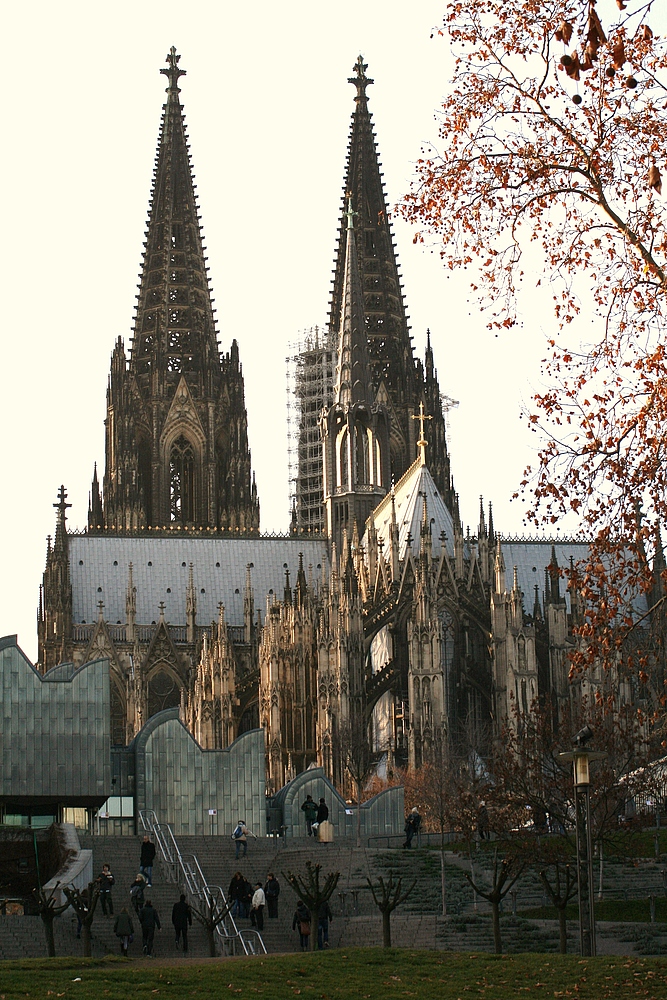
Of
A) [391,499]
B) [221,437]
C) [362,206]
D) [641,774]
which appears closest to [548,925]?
[641,774]

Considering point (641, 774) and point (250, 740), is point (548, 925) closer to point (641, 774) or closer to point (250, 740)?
point (641, 774)

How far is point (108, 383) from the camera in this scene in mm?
111688

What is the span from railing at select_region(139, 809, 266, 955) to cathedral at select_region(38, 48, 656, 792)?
19749 mm

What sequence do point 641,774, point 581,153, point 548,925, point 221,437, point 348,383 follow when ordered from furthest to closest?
point 221,437, point 348,383, point 641,774, point 548,925, point 581,153

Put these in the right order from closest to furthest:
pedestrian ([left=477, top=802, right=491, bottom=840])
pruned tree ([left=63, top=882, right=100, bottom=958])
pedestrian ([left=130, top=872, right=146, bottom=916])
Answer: pruned tree ([left=63, top=882, right=100, bottom=958]), pedestrian ([left=130, top=872, right=146, bottom=916]), pedestrian ([left=477, top=802, right=491, bottom=840])

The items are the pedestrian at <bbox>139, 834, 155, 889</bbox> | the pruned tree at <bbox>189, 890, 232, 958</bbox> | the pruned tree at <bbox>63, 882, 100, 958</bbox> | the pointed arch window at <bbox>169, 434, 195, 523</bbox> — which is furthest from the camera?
the pointed arch window at <bbox>169, 434, 195, 523</bbox>

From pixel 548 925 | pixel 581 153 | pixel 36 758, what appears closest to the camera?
pixel 581 153

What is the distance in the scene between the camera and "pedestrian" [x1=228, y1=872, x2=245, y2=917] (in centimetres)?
3488

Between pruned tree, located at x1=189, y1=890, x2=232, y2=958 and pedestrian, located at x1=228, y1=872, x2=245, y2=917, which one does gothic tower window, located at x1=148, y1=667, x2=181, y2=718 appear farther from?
pedestrian, located at x1=228, y1=872, x2=245, y2=917

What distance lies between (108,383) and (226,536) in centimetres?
1406

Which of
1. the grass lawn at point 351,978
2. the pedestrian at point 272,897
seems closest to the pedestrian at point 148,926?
the pedestrian at point 272,897

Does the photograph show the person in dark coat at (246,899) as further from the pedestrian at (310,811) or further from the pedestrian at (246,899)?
the pedestrian at (310,811)

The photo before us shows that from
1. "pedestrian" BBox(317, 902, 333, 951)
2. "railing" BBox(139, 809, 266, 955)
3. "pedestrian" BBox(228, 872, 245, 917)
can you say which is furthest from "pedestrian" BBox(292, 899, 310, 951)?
"pedestrian" BBox(228, 872, 245, 917)

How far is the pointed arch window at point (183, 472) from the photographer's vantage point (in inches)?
4355
